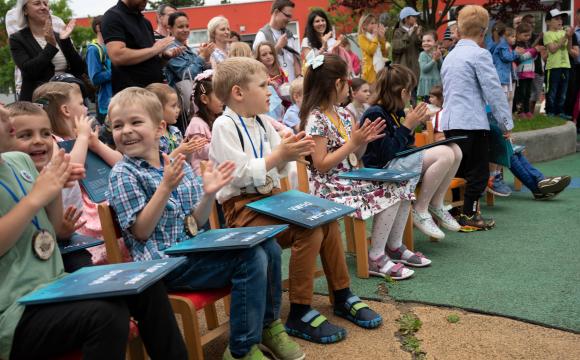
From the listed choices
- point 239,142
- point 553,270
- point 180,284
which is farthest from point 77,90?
point 553,270

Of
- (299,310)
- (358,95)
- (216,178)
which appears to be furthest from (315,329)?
(358,95)

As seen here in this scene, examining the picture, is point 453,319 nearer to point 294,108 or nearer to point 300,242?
point 300,242

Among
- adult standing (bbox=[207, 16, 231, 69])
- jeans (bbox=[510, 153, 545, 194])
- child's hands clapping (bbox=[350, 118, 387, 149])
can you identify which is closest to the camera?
child's hands clapping (bbox=[350, 118, 387, 149])

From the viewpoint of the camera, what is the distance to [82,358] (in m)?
1.81

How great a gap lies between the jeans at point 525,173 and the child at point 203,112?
294 cm

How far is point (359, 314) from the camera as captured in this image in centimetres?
291

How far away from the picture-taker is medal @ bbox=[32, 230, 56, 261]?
1979 millimetres

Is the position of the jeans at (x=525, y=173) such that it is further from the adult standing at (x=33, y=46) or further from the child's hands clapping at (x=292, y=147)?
the adult standing at (x=33, y=46)

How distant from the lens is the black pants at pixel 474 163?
4.67 metres

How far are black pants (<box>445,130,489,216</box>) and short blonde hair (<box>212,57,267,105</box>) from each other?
2.34 m

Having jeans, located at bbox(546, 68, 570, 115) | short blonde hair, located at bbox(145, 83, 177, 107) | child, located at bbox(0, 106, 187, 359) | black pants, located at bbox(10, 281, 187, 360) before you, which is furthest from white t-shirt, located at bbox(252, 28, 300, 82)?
jeans, located at bbox(546, 68, 570, 115)

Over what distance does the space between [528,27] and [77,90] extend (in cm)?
836

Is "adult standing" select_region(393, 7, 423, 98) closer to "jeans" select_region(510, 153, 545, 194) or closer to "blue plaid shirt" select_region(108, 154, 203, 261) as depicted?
"jeans" select_region(510, 153, 545, 194)

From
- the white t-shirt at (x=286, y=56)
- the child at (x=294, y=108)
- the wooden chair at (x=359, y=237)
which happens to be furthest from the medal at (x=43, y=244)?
the white t-shirt at (x=286, y=56)
